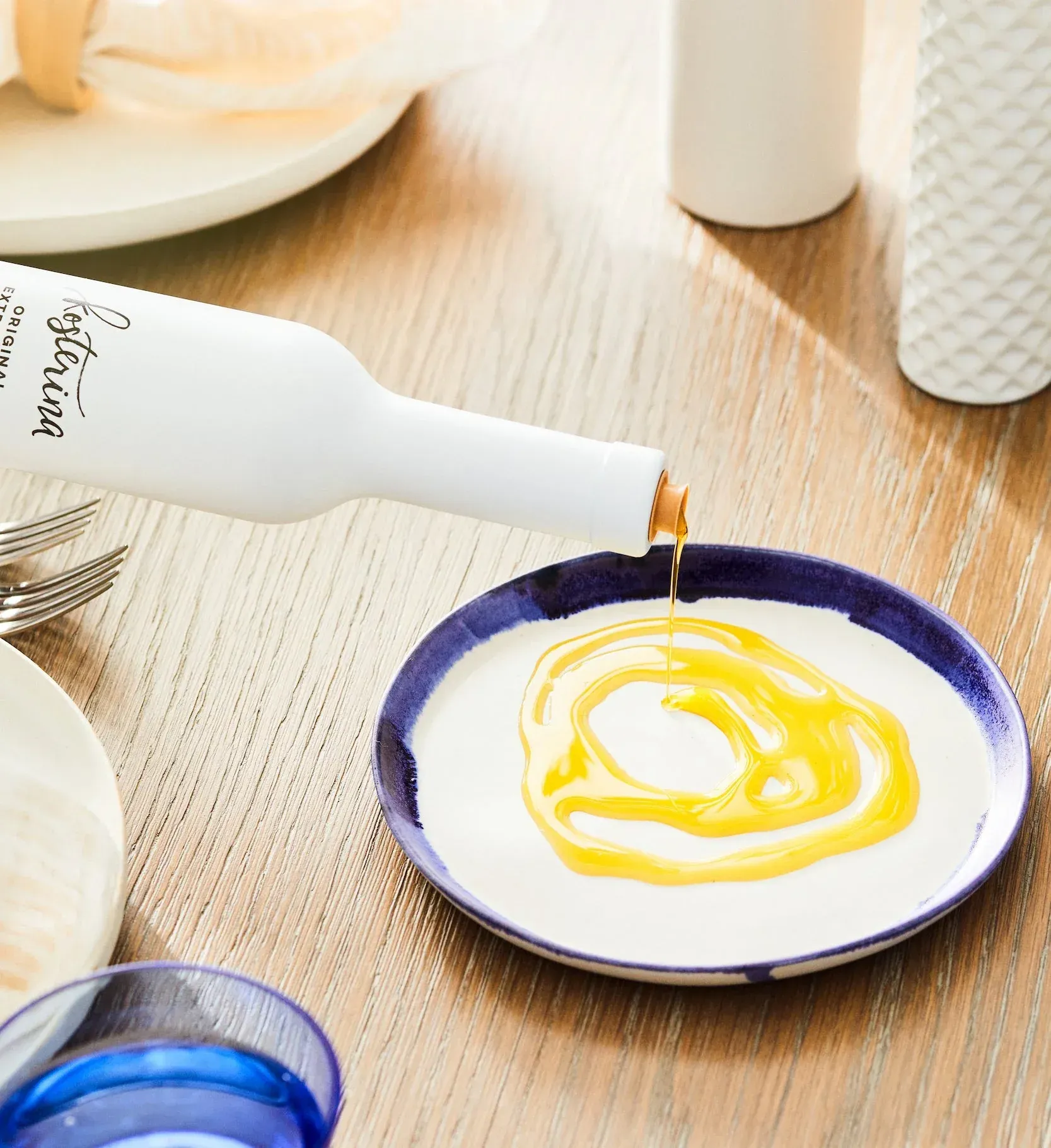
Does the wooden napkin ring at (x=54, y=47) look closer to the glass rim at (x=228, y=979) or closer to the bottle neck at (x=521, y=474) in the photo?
the bottle neck at (x=521, y=474)

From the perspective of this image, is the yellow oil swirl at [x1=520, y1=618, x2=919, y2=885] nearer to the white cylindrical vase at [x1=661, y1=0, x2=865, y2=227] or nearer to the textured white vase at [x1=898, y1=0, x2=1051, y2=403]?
the textured white vase at [x1=898, y1=0, x2=1051, y2=403]

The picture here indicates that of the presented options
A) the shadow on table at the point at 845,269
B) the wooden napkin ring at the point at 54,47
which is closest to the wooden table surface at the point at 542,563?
the shadow on table at the point at 845,269

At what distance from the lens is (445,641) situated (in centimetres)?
62

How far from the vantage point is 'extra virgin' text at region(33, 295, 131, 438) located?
52 centimetres

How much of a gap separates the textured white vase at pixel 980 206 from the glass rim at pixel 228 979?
1.67ft

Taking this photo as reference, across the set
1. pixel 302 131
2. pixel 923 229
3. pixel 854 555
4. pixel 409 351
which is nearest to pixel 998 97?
pixel 923 229

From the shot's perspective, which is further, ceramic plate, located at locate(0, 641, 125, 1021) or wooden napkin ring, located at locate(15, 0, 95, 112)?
wooden napkin ring, located at locate(15, 0, 95, 112)

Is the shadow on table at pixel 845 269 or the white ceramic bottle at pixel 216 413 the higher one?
the white ceramic bottle at pixel 216 413

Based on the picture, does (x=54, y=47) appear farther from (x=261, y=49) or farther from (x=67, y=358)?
(x=67, y=358)

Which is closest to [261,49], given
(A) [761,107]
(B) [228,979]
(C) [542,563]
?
(A) [761,107]

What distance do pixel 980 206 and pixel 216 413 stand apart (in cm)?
40

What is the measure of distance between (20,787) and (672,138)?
547 millimetres

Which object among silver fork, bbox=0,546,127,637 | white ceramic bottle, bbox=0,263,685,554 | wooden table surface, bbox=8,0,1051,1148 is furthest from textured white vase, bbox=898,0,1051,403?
silver fork, bbox=0,546,127,637

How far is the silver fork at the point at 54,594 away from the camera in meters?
0.67
